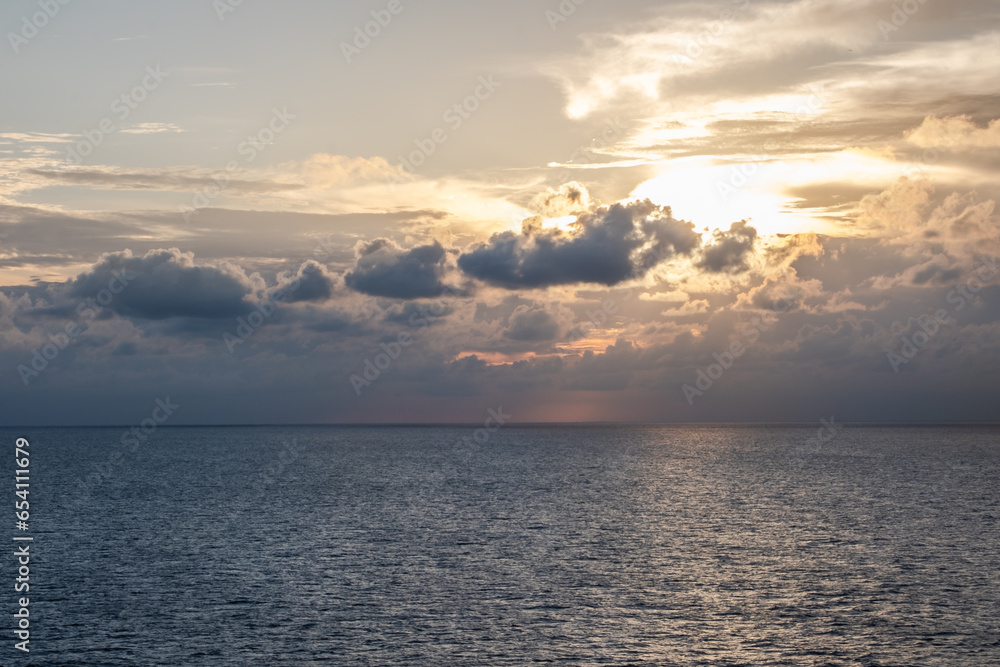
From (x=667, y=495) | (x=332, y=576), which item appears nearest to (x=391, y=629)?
(x=332, y=576)

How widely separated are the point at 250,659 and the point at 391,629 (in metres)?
10.6

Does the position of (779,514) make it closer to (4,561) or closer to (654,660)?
(654,660)

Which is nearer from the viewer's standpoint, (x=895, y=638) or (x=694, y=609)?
(x=895, y=638)

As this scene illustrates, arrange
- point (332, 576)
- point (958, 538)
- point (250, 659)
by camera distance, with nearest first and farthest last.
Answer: point (250, 659)
point (332, 576)
point (958, 538)

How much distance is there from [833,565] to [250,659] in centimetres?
5793

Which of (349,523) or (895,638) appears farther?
(349,523)

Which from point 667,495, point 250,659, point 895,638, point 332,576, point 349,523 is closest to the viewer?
point 250,659

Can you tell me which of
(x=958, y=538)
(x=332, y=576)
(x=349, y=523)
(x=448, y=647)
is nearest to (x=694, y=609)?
(x=448, y=647)

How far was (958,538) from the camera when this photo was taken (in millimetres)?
96750

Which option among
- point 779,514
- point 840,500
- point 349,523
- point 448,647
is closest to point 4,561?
point 349,523

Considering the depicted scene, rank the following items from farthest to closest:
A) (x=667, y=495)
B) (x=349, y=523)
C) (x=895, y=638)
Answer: (x=667, y=495), (x=349, y=523), (x=895, y=638)

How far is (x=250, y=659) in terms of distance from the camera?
172ft

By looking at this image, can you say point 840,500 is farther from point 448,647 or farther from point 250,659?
point 250,659

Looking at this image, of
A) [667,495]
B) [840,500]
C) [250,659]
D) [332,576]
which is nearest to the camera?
[250,659]
